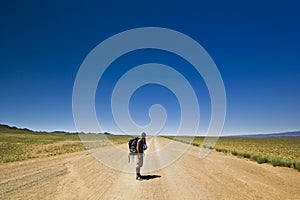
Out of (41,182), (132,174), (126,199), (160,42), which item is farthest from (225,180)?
(160,42)

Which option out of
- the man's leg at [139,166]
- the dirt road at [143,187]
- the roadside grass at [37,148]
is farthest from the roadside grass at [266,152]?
the roadside grass at [37,148]

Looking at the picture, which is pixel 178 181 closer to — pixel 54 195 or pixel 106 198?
pixel 106 198

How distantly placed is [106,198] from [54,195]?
1.52m

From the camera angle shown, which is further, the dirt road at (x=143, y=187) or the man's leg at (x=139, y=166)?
the man's leg at (x=139, y=166)

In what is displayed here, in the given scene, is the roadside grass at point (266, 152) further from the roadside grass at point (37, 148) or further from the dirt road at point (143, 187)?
the roadside grass at point (37, 148)

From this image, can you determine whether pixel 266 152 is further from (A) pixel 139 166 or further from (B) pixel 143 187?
(B) pixel 143 187

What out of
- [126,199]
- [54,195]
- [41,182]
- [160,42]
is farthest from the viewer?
[160,42]

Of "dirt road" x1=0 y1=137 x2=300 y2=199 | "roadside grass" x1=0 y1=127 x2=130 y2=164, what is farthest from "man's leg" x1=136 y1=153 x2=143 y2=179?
"roadside grass" x1=0 y1=127 x2=130 y2=164

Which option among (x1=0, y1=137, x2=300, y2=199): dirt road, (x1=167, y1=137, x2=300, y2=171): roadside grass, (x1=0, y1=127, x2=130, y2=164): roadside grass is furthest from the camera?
(x1=0, y1=127, x2=130, y2=164): roadside grass

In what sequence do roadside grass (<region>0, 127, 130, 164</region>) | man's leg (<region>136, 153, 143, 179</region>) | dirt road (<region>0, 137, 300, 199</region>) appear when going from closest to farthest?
dirt road (<region>0, 137, 300, 199</region>) < man's leg (<region>136, 153, 143, 179</region>) < roadside grass (<region>0, 127, 130, 164</region>)

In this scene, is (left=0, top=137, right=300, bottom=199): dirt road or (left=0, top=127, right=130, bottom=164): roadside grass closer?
(left=0, top=137, right=300, bottom=199): dirt road

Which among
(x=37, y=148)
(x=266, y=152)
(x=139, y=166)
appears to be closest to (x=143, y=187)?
(x=139, y=166)

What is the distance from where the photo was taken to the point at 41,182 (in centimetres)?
933

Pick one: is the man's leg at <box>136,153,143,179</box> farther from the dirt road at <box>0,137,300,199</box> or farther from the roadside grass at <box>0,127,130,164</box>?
the roadside grass at <box>0,127,130,164</box>
